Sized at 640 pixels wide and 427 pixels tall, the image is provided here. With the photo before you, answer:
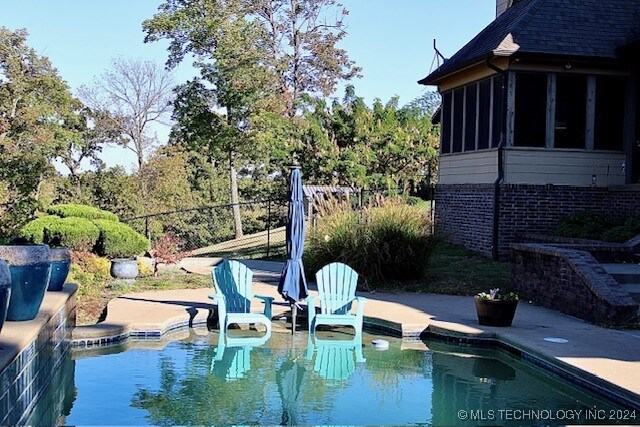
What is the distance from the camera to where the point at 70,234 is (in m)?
12.8

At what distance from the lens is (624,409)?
5629mm

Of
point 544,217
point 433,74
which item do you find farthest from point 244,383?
point 433,74

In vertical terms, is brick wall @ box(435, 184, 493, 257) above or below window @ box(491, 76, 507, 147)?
below

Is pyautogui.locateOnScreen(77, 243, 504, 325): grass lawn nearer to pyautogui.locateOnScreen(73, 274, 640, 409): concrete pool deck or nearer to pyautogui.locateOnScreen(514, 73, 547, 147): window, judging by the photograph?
pyautogui.locateOnScreen(73, 274, 640, 409): concrete pool deck

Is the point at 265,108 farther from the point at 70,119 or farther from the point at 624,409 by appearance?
the point at 624,409

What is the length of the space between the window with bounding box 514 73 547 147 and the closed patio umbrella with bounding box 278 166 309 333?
6.70 meters

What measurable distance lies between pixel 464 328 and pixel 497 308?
51 centimetres

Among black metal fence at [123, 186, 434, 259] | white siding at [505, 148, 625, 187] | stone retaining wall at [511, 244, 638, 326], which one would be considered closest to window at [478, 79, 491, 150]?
white siding at [505, 148, 625, 187]

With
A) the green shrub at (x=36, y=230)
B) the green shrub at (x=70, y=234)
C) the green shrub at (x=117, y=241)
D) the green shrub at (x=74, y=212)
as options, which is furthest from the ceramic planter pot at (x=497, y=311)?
the green shrub at (x=74, y=212)

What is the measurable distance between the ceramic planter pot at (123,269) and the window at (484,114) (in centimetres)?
753

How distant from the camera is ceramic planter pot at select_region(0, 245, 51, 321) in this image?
561cm

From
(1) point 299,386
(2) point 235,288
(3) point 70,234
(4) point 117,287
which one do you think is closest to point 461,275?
(2) point 235,288

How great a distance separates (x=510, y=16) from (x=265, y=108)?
9.50 metres

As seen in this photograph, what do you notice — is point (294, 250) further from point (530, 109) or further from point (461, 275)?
point (530, 109)
